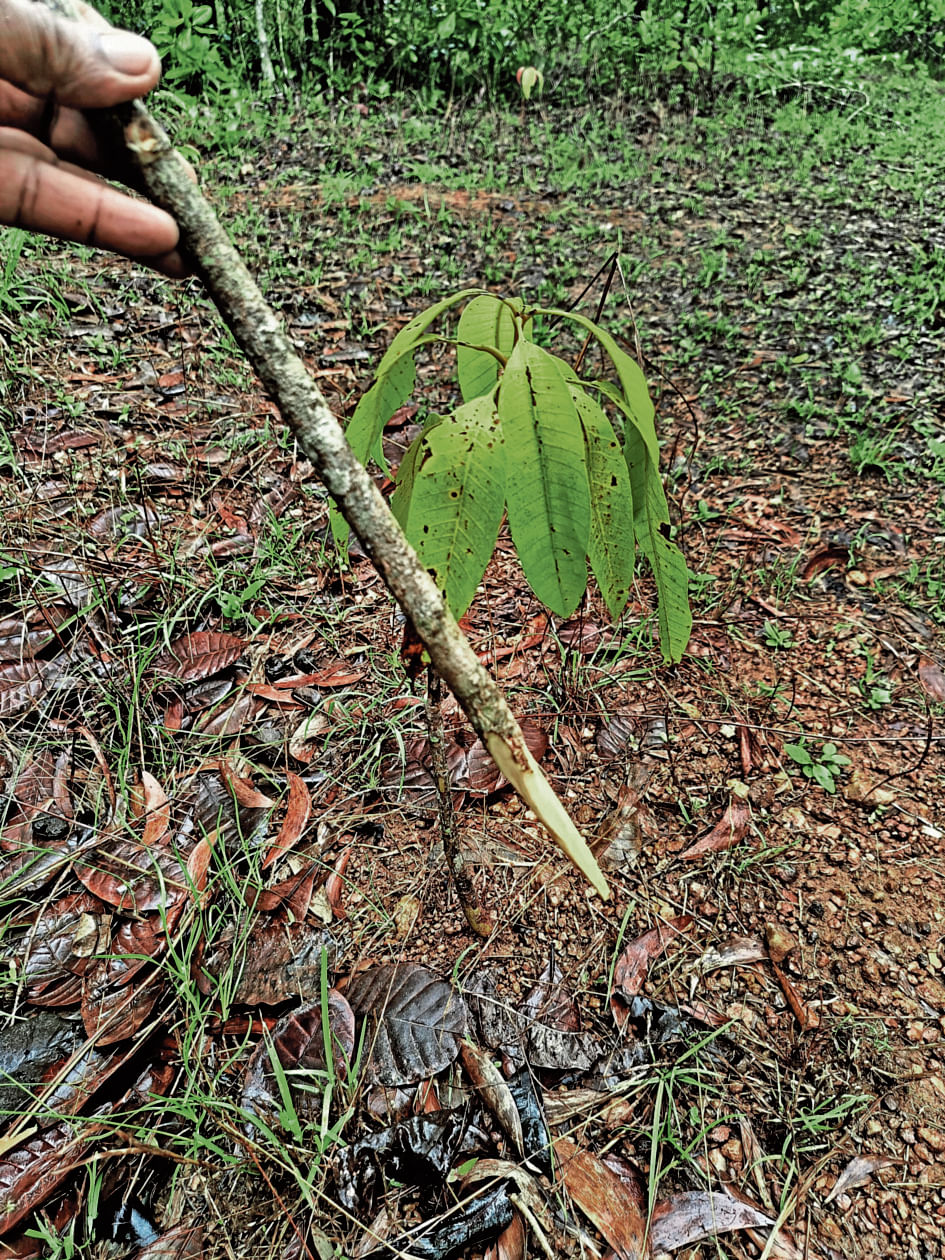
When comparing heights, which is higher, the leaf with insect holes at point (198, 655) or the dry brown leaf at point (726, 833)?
the leaf with insect holes at point (198, 655)

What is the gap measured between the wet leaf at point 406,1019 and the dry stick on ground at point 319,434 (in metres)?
0.48

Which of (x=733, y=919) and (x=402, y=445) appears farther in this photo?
(x=402, y=445)

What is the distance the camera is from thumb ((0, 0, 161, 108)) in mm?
672

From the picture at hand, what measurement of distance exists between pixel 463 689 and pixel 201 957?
822 millimetres

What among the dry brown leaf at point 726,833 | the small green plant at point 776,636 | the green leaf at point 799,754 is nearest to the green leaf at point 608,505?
the dry brown leaf at point 726,833

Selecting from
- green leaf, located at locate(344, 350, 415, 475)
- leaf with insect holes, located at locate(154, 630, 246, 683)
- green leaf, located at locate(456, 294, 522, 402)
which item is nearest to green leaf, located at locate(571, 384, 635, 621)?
green leaf, located at locate(456, 294, 522, 402)

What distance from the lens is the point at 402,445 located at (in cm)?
236

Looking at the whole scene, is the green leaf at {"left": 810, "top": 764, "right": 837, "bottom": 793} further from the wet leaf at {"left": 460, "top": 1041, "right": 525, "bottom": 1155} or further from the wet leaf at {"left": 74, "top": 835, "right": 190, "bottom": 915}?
the wet leaf at {"left": 74, "top": 835, "right": 190, "bottom": 915}

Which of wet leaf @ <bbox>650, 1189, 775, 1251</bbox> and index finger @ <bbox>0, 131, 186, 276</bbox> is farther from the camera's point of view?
wet leaf @ <bbox>650, 1189, 775, 1251</bbox>

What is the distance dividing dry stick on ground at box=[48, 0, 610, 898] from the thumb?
0.03 metres

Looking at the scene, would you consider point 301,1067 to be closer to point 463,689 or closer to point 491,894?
point 491,894

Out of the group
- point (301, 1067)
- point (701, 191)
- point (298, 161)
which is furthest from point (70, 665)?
point (701, 191)

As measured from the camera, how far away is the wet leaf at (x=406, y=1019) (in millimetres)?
1132

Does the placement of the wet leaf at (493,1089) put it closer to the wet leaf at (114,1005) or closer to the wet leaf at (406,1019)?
the wet leaf at (406,1019)
